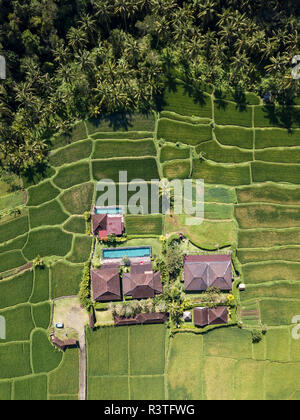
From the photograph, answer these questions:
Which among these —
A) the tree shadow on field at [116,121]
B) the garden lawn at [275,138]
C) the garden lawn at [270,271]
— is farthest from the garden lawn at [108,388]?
the garden lawn at [275,138]

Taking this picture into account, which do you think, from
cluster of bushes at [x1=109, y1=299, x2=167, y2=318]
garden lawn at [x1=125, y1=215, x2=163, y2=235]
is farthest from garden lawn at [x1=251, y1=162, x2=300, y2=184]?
cluster of bushes at [x1=109, y1=299, x2=167, y2=318]

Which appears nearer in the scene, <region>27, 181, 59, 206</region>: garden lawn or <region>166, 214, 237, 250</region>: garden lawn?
<region>166, 214, 237, 250</region>: garden lawn

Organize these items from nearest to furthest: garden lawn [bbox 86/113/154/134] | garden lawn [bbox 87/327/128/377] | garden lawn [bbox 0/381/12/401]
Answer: garden lawn [bbox 87/327/128/377], garden lawn [bbox 0/381/12/401], garden lawn [bbox 86/113/154/134]

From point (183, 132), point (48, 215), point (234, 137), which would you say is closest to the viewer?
point (48, 215)

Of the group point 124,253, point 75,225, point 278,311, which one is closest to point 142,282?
point 124,253

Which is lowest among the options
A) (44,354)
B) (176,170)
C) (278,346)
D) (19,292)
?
(44,354)

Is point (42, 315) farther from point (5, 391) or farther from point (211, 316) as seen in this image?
point (211, 316)

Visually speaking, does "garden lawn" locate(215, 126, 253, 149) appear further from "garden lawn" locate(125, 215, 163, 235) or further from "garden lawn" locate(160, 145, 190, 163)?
"garden lawn" locate(125, 215, 163, 235)
